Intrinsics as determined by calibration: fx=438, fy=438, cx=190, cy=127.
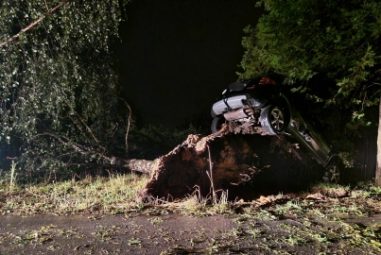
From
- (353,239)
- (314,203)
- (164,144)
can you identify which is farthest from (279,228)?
(164,144)

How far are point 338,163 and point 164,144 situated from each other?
14.8 ft

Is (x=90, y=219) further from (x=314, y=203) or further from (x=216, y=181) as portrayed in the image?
(x=314, y=203)

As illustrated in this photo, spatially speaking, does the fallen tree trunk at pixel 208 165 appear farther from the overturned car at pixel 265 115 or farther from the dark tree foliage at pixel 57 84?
the dark tree foliage at pixel 57 84

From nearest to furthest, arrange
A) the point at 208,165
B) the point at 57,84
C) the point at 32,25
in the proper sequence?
the point at 208,165 → the point at 32,25 → the point at 57,84

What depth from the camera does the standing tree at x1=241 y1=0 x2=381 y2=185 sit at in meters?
7.33

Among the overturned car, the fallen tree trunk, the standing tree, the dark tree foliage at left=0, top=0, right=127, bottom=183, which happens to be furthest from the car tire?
the dark tree foliage at left=0, top=0, right=127, bottom=183

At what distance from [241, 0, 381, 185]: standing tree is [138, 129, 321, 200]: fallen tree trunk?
1.48m

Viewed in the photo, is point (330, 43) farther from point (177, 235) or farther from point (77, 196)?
point (77, 196)

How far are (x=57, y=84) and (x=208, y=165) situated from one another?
3.21 metres

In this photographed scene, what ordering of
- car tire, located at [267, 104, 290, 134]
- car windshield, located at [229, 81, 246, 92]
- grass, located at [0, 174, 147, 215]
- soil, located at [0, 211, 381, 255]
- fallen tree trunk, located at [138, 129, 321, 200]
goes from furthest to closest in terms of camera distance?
car windshield, located at [229, 81, 246, 92] < car tire, located at [267, 104, 290, 134] < fallen tree trunk, located at [138, 129, 321, 200] < grass, located at [0, 174, 147, 215] < soil, located at [0, 211, 381, 255]

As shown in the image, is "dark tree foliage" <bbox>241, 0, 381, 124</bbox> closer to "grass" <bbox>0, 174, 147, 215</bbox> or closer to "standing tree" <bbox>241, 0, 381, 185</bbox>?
"standing tree" <bbox>241, 0, 381, 185</bbox>

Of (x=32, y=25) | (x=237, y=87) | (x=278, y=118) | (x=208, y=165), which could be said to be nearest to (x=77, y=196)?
(x=208, y=165)

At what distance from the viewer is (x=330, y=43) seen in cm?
770

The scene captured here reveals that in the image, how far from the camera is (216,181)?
7.21 metres
